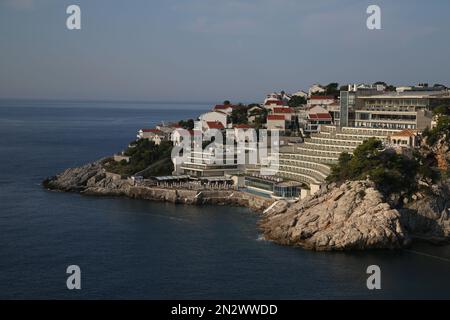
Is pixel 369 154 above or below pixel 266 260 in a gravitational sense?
above

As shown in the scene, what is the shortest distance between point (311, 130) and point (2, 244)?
24.1 m

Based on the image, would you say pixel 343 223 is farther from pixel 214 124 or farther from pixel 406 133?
pixel 214 124

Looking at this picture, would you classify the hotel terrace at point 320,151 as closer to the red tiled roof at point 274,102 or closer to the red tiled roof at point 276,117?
the red tiled roof at point 276,117

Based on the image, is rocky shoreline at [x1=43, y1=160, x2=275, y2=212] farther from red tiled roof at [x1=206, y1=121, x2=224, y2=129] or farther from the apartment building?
the apartment building

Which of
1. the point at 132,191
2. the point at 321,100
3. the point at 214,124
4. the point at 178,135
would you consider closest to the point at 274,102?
the point at 321,100

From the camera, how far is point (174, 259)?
22469 millimetres

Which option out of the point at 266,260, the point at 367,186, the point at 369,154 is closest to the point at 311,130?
the point at 369,154

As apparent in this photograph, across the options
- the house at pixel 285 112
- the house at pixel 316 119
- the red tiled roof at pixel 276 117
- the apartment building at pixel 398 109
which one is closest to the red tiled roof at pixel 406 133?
the apartment building at pixel 398 109

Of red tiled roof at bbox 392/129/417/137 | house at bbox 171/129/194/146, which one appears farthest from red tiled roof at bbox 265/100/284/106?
red tiled roof at bbox 392/129/417/137

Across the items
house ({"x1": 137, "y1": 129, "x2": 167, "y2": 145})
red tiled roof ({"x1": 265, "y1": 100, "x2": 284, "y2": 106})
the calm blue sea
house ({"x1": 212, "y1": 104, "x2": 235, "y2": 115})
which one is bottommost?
the calm blue sea

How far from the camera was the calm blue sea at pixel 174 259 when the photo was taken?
19094 mm

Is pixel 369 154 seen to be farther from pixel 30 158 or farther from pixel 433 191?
pixel 30 158

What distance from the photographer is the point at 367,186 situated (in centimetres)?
2608

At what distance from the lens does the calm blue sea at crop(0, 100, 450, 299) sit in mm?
19094
